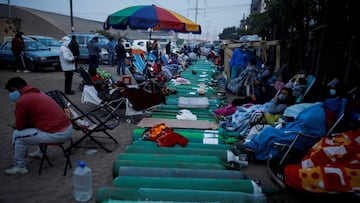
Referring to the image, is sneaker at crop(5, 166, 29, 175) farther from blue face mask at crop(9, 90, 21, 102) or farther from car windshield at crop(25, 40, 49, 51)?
car windshield at crop(25, 40, 49, 51)

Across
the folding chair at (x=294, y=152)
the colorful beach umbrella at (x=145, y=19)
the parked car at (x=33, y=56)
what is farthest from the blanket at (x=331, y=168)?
the parked car at (x=33, y=56)

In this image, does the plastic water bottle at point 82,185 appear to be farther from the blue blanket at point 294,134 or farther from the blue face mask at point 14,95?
the blue blanket at point 294,134

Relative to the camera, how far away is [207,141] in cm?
529

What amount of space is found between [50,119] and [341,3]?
655 centimetres

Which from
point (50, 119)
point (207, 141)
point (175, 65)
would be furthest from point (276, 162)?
point (175, 65)

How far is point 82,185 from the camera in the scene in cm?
353

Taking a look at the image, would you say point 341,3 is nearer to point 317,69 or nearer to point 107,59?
point 317,69

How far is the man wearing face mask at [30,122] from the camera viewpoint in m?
3.85

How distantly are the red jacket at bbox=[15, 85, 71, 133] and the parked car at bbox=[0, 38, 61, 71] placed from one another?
38.3 feet

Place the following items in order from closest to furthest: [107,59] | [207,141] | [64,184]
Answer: [64,184]
[207,141]
[107,59]

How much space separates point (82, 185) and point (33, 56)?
12.9 m

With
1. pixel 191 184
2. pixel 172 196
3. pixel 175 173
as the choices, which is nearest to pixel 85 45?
pixel 175 173

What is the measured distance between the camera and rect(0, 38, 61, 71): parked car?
47.2ft

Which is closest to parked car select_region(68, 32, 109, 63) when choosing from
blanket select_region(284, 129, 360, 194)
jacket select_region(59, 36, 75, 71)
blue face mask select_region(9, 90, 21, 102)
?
jacket select_region(59, 36, 75, 71)
